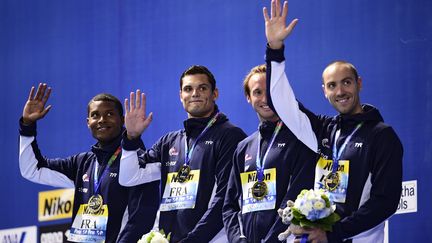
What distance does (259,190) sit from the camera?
4297mm

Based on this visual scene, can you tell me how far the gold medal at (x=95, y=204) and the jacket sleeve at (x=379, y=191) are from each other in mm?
1621

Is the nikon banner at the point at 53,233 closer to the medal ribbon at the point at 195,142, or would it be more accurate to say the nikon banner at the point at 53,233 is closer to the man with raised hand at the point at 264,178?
the medal ribbon at the point at 195,142

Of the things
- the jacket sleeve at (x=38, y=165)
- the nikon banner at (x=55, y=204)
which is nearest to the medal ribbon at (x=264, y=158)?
the jacket sleeve at (x=38, y=165)

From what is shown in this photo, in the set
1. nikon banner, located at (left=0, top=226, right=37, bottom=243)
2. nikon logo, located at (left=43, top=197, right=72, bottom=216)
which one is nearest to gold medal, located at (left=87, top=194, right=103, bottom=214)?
nikon logo, located at (left=43, top=197, right=72, bottom=216)

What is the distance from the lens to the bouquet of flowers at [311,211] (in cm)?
382

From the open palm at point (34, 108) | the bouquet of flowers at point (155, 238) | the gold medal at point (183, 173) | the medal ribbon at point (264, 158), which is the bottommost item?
the bouquet of flowers at point (155, 238)

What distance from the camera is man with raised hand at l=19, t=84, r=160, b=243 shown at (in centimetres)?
501

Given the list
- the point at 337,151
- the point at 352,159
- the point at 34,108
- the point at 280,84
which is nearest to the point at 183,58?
the point at 34,108

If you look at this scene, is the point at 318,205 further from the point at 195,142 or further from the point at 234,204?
the point at 195,142

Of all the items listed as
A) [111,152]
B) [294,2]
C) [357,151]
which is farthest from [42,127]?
[357,151]

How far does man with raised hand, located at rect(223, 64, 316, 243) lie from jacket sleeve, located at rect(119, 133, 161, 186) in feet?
2.04

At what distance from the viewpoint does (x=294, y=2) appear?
5.47 m

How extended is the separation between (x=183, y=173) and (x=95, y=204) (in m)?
0.67

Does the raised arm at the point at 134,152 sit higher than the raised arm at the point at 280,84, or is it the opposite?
the raised arm at the point at 280,84
